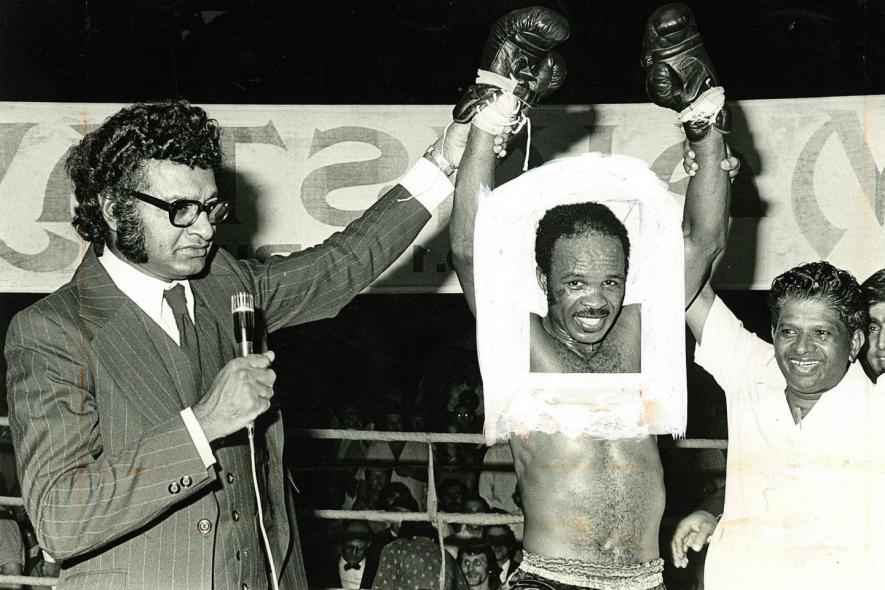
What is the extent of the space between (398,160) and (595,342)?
0.78m

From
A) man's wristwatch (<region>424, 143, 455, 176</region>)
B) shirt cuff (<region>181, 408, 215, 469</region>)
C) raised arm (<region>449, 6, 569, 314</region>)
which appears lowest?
shirt cuff (<region>181, 408, 215, 469</region>)

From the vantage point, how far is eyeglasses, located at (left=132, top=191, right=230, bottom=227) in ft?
6.09

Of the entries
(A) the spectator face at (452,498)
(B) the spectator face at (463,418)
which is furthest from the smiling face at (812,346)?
(A) the spectator face at (452,498)

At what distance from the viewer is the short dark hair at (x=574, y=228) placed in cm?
224

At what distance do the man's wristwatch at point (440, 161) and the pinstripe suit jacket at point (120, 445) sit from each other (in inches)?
20.1

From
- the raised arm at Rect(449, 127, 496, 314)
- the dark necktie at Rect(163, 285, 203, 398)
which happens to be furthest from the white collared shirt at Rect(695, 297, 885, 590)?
the dark necktie at Rect(163, 285, 203, 398)

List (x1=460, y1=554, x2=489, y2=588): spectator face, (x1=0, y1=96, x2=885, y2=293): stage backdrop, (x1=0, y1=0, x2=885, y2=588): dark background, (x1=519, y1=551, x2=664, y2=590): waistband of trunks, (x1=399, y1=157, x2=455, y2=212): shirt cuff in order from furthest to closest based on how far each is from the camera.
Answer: (x1=460, y1=554, x2=489, y2=588): spectator face < (x1=0, y1=0, x2=885, y2=588): dark background < (x1=0, y1=96, x2=885, y2=293): stage backdrop < (x1=399, y1=157, x2=455, y2=212): shirt cuff < (x1=519, y1=551, x2=664, y2=590): waistband of trunks

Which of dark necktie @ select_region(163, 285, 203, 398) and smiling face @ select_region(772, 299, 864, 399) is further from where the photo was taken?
smiling face @ select_region(772, 299, 864, 399)

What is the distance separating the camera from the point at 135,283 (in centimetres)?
192

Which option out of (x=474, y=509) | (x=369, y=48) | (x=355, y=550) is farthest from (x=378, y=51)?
(x=355, y=550)

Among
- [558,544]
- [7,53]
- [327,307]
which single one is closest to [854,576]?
[558,544]

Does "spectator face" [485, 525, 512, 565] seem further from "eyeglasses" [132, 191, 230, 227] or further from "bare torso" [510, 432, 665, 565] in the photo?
"eyeglasses" [132, 191, 230, 227]

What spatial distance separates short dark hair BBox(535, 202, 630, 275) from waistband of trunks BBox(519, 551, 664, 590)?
662mm

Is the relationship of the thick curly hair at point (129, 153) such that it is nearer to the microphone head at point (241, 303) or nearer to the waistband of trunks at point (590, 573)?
the microphone head at point (241, 303)
